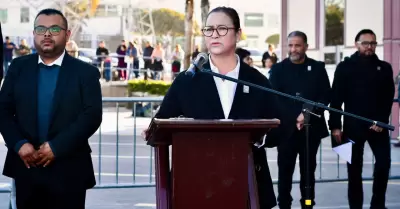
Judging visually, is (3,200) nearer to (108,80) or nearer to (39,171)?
(39,171)

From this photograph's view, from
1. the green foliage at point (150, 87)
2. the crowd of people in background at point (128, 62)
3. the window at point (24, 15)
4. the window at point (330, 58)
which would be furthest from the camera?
the window at point (24, 15)

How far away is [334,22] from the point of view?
20.1 meters

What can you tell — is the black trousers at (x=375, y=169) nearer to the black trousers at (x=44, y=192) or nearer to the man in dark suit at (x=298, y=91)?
the man in dark suit at (x=298, y=91)

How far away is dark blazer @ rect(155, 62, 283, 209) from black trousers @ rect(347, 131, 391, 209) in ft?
12.4

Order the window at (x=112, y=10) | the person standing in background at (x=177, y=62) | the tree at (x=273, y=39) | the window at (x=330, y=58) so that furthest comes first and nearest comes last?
the tree at (x=273, y=39) → the window at (x=112, y=10) → the person standing in background at (x=177, y=62) → the window at (x=330, y=58)

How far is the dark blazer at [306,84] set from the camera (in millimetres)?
9336

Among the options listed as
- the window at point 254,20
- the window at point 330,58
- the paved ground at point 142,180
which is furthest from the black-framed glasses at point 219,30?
the window at point 254,20

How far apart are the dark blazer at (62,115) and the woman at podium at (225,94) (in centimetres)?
57

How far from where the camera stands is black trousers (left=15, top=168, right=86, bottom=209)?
610 cm

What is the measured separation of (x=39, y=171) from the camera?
20.0 feet

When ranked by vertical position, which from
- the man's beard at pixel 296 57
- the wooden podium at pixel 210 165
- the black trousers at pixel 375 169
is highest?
the man's beard at pixel 296 57

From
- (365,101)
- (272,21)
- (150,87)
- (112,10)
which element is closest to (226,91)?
(365,101)

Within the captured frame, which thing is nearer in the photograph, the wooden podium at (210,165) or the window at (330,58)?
the wooden podium at (210,165)

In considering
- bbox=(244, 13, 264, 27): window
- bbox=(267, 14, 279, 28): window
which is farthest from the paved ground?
bbox=(267, 14, 279, 28): window
